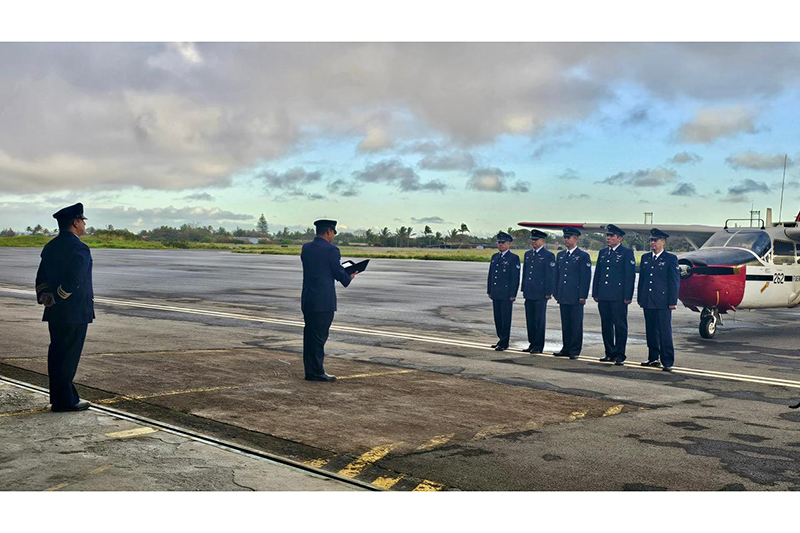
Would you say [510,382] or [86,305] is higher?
[86,305]

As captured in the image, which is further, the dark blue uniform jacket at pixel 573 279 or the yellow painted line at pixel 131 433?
the dark blue uniform jacket at pixel 573 279

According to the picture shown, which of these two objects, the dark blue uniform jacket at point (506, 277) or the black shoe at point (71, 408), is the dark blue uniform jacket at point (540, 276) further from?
the black shoe at point (71, 408)

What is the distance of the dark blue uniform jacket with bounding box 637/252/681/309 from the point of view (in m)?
11.0

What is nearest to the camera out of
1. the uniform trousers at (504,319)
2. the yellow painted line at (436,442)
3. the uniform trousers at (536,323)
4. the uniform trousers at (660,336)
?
the yellow painted line at (436,442)

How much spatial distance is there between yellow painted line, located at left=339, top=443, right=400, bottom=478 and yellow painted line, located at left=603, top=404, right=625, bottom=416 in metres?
2.49

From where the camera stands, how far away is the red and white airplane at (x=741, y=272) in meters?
14.4

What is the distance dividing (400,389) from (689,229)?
1215cm

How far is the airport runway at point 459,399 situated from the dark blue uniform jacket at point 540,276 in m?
1.04

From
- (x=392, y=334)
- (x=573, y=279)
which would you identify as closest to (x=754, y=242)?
(x=573, y=279)

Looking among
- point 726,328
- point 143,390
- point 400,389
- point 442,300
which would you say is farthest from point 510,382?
point 442,300

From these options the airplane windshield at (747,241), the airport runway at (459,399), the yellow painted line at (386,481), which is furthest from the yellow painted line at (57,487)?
the airplane windshield at (747,241)

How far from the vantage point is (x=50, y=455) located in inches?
213

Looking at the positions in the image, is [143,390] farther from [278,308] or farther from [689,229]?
[689,229]

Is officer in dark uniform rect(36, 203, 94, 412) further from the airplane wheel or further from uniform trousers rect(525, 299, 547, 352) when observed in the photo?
the airplane wheel
